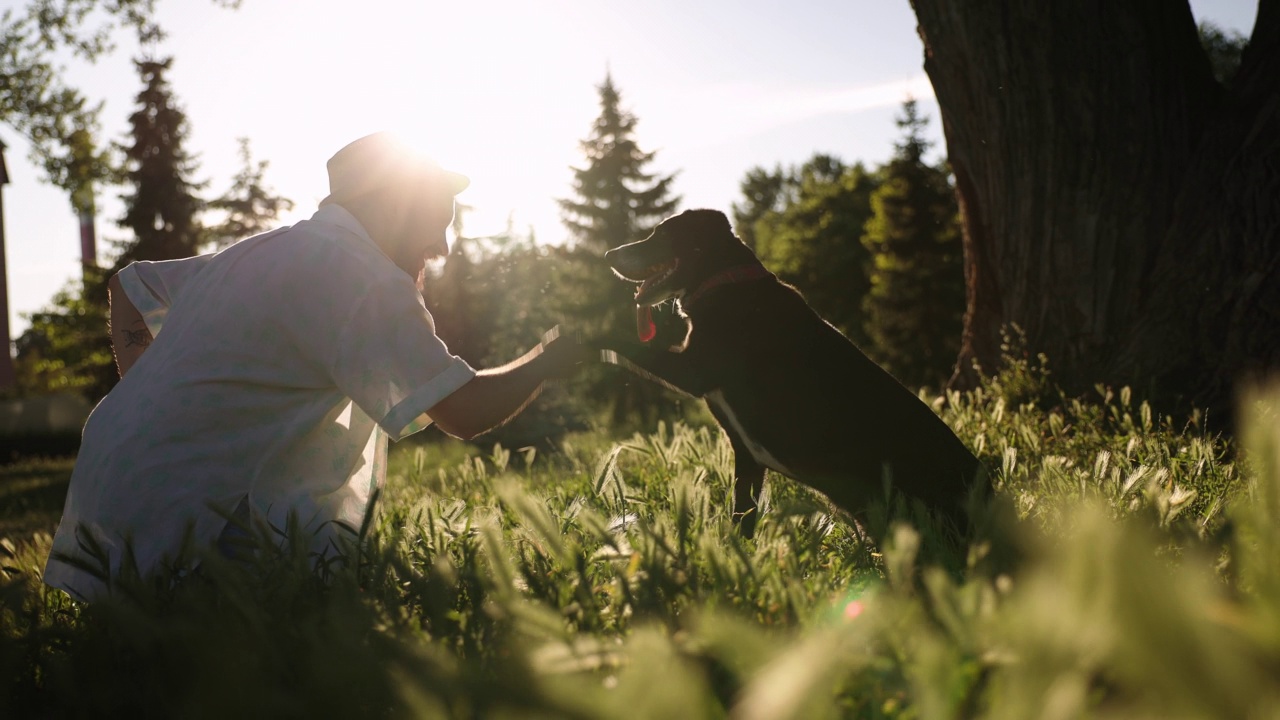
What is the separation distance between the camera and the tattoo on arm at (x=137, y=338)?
12.2 ft

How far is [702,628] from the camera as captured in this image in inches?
42.8

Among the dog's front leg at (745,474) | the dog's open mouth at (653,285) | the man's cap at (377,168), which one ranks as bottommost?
the dog's front leg at (745,474)

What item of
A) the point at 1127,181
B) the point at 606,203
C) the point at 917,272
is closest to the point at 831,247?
the point at 917,272

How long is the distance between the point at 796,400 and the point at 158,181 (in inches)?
1560

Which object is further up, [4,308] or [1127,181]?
[4,308]

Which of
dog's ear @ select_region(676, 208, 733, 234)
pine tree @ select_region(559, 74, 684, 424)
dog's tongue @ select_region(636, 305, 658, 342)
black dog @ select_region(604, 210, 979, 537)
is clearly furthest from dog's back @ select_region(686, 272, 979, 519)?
pine tree @ select_region(559, 74, 684, 424)

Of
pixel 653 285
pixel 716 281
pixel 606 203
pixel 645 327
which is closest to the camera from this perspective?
pixel 716 281

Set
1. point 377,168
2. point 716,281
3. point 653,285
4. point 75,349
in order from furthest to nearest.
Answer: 1. point 75,349
2. point 653,285
3. point 716,281
4. point 377,168

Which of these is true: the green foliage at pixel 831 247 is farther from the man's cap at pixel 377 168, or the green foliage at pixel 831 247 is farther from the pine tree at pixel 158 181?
the man's cap at pixel 377 168

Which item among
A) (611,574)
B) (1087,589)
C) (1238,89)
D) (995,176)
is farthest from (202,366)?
(1238,89)

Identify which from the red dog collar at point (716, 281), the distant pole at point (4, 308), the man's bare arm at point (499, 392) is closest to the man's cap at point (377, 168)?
the man's bare arm at point (499, 392)

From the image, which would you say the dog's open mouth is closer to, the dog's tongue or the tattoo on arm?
the dog's tongue

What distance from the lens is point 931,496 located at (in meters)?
3.23

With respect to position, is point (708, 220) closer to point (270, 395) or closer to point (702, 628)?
point (270, 395)
